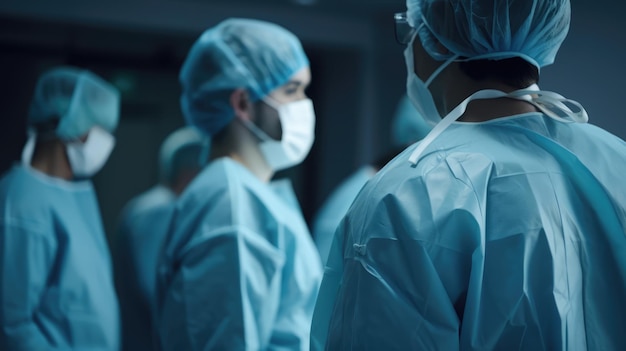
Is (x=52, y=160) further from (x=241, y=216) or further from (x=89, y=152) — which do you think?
(x=241, y=216)

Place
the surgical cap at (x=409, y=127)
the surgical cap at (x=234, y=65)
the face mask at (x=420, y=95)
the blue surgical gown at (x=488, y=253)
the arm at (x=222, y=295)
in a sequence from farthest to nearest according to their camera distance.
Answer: the surgical cap at (x=409, y=127), the surgical cap at (x=234, y=65), the arm at (x=222, y=295), the face mask at (x=420, y=95), the blue surgical gown at (x=488, y=253)

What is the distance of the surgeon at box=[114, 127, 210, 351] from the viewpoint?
3027mm

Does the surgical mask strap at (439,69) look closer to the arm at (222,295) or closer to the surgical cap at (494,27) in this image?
the surgical cap at (494,27)

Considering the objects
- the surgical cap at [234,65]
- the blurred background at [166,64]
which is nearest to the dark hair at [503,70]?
the surgical cap at [234,65]

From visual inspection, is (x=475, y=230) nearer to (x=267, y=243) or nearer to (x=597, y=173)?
(x=597, y=173)

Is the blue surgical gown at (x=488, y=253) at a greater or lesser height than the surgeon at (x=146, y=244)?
greater

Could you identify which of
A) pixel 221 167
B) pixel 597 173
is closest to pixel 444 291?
pixel 597 173

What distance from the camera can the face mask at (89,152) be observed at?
7.97ft

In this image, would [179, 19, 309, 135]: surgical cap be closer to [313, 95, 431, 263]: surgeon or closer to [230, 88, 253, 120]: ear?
[230, 88, 253, 120]: ear

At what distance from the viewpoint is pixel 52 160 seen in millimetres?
2391

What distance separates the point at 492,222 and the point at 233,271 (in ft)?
2.52

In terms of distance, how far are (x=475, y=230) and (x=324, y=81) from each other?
13.1ft

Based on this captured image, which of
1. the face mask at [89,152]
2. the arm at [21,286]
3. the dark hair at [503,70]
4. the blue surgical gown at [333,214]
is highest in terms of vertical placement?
the dark hair at [503,70]

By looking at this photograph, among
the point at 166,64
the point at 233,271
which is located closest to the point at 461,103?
the point at 233,271
